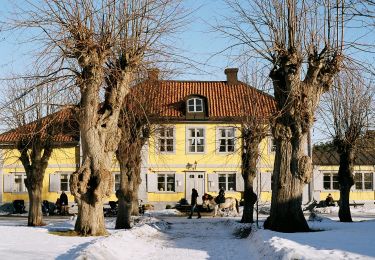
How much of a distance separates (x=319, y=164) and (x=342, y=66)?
27330 mm

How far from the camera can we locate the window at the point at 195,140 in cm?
4375

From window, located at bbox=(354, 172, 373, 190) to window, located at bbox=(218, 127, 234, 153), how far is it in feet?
31.0

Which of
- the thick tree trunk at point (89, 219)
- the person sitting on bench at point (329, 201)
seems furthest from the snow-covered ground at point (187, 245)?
the person sitting on bench at point (329, 201)

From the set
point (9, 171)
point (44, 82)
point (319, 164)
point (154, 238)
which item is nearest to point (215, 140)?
point (319, 164)

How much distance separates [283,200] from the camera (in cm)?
1834

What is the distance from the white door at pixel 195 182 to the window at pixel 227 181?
4.45 ft

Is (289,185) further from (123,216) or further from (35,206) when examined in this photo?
(35,206)

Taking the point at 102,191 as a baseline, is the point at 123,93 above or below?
above

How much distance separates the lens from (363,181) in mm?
44781

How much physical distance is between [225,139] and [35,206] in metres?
20.4

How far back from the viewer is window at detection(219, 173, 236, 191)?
43.4 metres

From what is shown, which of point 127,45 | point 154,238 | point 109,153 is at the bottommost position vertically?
point 154,238

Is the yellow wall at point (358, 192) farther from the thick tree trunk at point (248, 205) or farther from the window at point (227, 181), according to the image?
the thick tree trunk at point (248, 205)

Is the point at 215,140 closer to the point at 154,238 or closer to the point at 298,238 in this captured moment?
the point at 154,238
